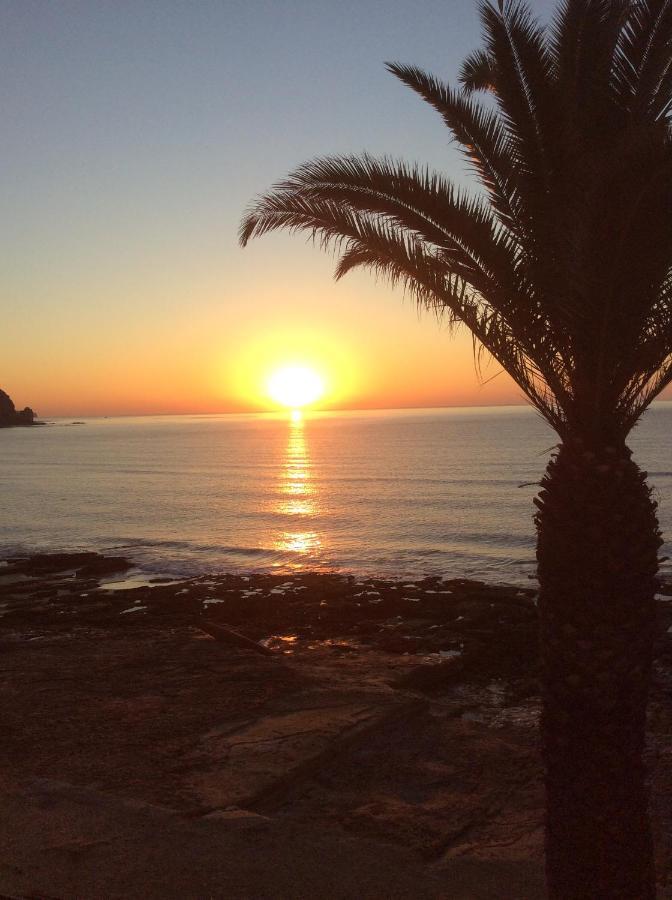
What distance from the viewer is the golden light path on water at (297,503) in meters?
39.7

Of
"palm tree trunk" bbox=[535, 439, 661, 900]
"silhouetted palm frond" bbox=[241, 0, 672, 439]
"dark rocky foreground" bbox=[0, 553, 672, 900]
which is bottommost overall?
"dark rocky foreground" bbox=[0, 553, 672, 900]

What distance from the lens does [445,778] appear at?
408 inches

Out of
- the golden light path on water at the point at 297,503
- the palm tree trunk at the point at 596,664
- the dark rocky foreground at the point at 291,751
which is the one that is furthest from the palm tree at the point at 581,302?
the golden light path on water at the point at 297,503

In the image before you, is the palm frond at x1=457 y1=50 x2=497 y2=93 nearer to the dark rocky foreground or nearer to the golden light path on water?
the dark rocky foreground

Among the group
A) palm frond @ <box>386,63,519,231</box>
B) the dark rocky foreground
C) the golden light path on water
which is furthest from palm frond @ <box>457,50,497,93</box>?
the golden light path on water

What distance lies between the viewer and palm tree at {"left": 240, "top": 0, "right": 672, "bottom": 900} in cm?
645

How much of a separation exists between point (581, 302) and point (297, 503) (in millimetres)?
52048

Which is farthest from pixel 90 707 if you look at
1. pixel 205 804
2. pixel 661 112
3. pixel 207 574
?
pixel 207 574

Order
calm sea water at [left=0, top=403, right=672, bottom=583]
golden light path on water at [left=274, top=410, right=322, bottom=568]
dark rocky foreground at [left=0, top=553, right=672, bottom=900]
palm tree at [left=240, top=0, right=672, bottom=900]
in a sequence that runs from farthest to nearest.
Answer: golden light path on water at [left=274, top=410, right=322, bottom=568] < calm sea water at [left=0, top=403, right=672, bottom=583] < dark rocky foreground at [left=0, top=553, right=672, bottom=900] < palm tree at [left=240, top=0, right=672, bottom=900]

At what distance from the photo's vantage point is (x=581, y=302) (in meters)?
6.69

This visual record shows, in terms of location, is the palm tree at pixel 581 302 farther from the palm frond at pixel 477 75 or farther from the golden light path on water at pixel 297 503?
the golden light path on water at pixel 297 503

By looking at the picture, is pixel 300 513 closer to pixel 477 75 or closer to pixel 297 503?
pixel 297 503

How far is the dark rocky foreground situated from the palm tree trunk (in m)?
1.28

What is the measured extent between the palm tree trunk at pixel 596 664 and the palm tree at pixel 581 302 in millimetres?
12
